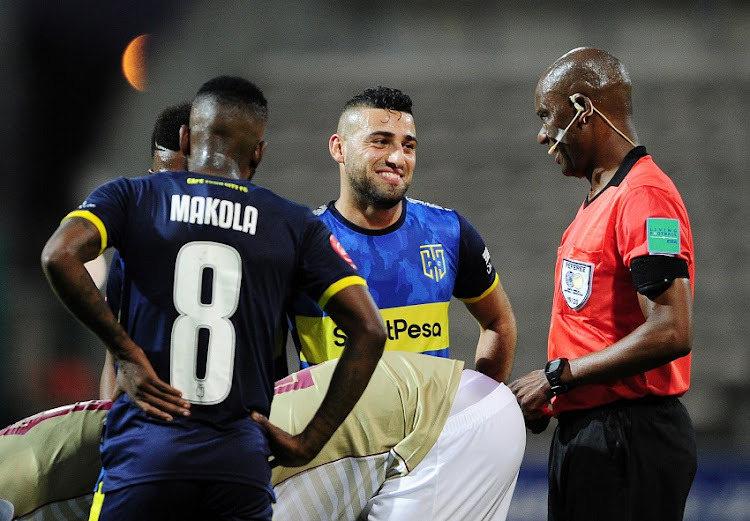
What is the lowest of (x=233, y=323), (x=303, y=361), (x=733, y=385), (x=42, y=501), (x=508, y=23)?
(x=733, y=385)

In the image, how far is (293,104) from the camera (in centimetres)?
1155

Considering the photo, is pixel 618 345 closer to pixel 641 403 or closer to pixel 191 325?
pixel 641 403

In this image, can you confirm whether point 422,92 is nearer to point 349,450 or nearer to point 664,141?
point 664,141

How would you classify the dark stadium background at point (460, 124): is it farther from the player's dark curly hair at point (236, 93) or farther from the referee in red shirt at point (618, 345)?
the player's dark curly hair at point (236, 93)

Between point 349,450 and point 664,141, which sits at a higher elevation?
point 664,141

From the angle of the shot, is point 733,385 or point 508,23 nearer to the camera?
point 733,385

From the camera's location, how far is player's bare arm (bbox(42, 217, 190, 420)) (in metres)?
2.48

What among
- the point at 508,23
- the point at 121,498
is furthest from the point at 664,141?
the point at 121,498

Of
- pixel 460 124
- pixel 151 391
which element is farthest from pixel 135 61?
pixel 151 391

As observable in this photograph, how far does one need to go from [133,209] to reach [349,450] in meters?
1.02

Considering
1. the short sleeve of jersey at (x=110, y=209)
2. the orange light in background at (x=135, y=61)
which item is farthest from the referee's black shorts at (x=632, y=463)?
the orange light in background at (x=135, y=61)

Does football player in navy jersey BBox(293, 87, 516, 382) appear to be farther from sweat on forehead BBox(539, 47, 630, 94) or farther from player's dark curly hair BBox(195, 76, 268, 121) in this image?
player's dark curly hair BBox(195, 76, 268, 121)

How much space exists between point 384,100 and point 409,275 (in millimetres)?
760

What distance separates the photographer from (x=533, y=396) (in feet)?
11.0
